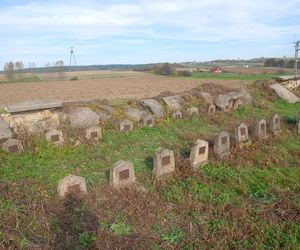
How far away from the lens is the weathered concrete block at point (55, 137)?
825 cm

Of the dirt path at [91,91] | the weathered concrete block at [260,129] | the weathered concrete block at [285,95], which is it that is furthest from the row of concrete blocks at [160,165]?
the dirt path at [91,91]

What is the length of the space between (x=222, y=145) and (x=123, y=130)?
3.18 meters

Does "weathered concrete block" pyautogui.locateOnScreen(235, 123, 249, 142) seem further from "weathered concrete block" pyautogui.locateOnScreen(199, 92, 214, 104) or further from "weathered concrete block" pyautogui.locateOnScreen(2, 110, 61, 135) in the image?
"weathered concrete block" pyautogui.locateOnScreen(2, 110, 61, 135)

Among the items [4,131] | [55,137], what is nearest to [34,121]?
[4,131]

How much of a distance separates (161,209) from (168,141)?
3933 mm

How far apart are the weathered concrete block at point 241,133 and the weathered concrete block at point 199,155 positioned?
1.66m

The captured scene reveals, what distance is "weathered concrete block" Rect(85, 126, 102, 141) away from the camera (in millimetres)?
8726

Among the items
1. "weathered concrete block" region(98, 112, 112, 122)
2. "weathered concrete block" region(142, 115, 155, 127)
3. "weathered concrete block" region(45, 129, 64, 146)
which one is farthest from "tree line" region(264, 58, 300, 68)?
"weathered concrete block" region(45, 129, 64, 146)

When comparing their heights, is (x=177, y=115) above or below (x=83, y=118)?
below

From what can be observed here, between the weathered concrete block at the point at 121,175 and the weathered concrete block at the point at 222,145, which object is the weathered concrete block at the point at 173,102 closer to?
the weathered concrete block at the point at 222,145

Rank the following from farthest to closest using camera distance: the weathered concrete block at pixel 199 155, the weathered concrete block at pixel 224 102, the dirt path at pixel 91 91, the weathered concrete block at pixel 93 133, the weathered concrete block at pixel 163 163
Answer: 1. the dirt path at pixel 91 91
2. the weathered concrete block at pixel 224 102
3. the weathered concrete block at pixel 93 133
4. the weathered concrete block at pixel 199 155
5. the weathered concrete block at pixel 163 163

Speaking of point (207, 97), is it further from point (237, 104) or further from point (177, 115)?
point (177, 115)

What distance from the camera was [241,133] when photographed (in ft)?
28.5

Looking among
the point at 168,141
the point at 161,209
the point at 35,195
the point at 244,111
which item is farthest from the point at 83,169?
the point at 244,111
